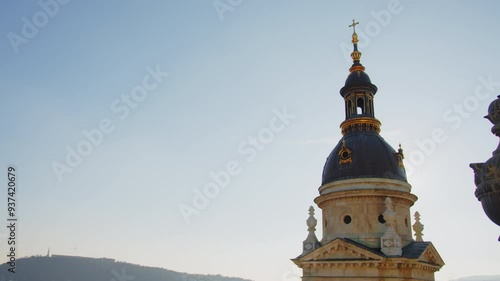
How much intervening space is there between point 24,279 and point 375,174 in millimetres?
184341

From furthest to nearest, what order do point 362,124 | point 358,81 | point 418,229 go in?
point 358,81 < point 362,124 < point 418,229

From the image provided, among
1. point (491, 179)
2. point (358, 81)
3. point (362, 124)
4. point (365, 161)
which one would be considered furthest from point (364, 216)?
point (491, 179)

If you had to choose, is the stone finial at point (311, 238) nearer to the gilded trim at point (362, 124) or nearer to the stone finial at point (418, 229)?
the gilded trim at point (362, 124)

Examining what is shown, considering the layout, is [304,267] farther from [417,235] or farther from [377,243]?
[417,235]

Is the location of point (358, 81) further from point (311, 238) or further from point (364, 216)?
point (311, 238)

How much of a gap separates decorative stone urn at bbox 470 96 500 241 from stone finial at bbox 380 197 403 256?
21.5 m

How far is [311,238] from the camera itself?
35938 mm

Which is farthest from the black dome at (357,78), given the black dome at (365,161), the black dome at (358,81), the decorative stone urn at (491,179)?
the decorative stone urn at (491,179)

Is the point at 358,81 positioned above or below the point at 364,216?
above

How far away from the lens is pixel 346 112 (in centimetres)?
4034

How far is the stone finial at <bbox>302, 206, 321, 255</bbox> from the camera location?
35500mm

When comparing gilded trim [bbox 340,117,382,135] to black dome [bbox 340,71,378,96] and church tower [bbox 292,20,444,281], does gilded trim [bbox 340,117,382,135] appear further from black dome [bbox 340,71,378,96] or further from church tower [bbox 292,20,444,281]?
black dome [bbox 340,71,378,96]

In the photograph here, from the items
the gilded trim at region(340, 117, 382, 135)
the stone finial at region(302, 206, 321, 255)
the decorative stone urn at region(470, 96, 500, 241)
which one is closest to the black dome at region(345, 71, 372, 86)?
the gilded trim at region(340, 117, 382, 135)

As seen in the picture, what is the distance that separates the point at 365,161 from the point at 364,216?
13.9ft
